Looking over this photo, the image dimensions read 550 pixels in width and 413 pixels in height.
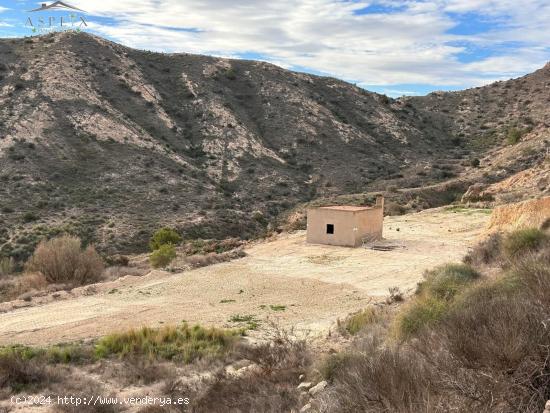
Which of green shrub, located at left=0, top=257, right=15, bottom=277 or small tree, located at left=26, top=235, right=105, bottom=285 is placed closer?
small tree, located at left=26, top=235, right=105, bottom=285

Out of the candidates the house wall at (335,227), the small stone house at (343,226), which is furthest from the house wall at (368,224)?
the house wall at (335,227)

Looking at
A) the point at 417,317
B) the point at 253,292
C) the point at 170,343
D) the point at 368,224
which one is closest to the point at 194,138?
the point at 368,224

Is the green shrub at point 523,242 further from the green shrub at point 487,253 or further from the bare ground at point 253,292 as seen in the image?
the bare ground at point 253,292

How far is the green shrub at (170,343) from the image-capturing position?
1191 centimetres

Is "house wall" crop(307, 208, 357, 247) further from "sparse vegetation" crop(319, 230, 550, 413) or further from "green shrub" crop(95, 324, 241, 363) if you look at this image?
"sparse vegetation" crop(319, 230, 550, 413)

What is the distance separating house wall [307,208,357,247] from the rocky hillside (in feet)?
36.5

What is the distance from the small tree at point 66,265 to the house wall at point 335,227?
10.3 metres

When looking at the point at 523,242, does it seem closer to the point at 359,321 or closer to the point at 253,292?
the point at 359,321

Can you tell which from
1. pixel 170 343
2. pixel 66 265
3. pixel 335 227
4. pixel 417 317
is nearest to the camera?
pixel 417 317

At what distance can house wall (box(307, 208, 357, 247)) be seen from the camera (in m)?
27.5

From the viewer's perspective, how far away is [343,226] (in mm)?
27719

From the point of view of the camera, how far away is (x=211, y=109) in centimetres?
6153

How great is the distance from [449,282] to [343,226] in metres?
14.6

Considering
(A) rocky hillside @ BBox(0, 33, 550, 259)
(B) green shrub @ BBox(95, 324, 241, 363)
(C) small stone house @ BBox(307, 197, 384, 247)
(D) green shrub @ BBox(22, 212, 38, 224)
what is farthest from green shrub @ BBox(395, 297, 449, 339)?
(D) green shrub @ BBox(22, 212, 38, 224)
